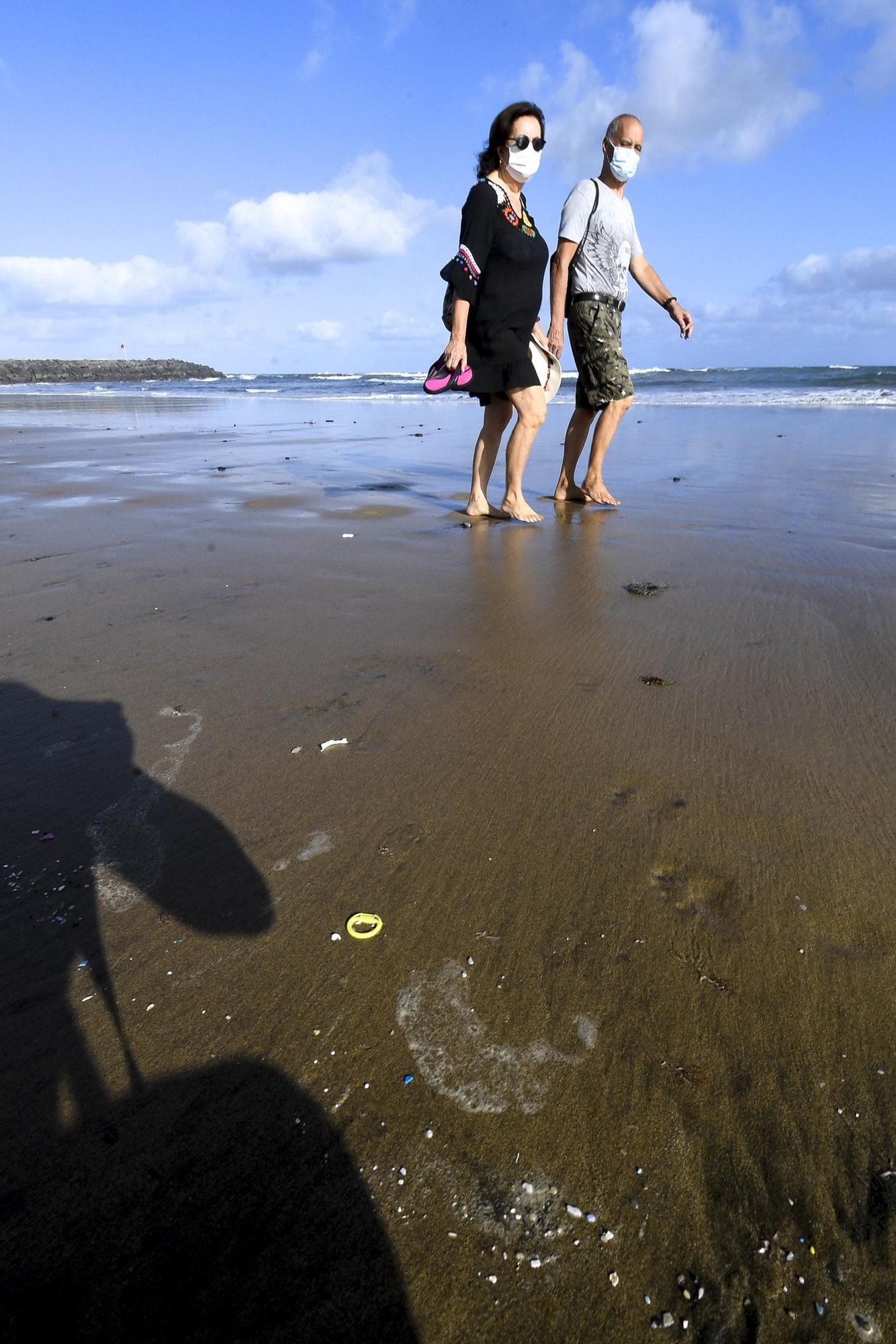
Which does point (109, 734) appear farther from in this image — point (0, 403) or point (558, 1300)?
point (0, 403)

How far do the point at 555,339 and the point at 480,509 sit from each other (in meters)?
1.12

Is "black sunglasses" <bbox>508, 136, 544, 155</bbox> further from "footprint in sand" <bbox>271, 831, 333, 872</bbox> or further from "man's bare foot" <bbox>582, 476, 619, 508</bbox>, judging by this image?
"footprint in sand" <bbox>271, 831, 333, 872</bbox>

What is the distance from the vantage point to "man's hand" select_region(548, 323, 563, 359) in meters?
4.66

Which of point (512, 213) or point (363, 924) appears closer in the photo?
point (363, 924)

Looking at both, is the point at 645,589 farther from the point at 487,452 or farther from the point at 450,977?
the point at 450,977

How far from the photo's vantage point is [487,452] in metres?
4.85

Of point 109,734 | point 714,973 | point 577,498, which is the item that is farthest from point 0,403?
point 714,973

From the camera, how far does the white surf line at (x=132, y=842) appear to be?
137 centimetres

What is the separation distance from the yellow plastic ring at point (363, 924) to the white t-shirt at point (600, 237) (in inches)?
180

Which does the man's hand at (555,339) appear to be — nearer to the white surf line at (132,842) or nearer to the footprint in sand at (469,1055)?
the white surf line at (132,842)

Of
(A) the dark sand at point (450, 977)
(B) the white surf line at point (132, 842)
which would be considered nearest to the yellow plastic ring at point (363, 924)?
(A) the dark sand at point (450, 977)

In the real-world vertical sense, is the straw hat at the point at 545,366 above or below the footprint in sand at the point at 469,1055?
above

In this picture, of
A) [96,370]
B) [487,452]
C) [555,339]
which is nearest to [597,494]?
[487,452]

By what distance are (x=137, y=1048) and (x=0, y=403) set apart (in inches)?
940
